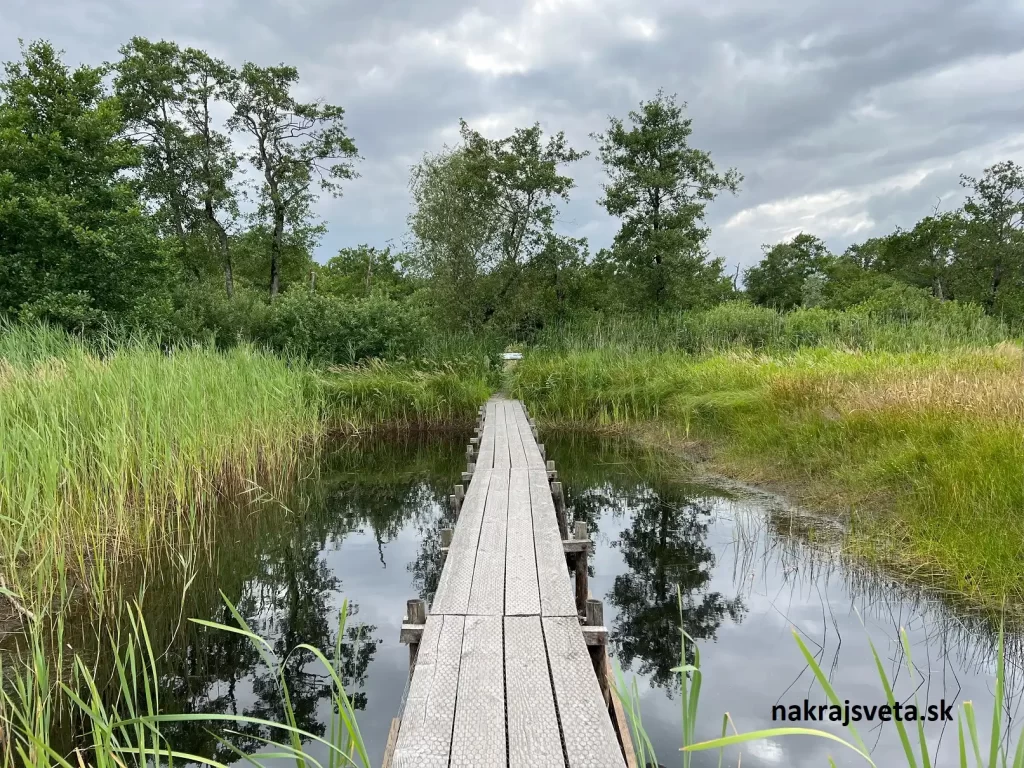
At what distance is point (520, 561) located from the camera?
3.67 metres

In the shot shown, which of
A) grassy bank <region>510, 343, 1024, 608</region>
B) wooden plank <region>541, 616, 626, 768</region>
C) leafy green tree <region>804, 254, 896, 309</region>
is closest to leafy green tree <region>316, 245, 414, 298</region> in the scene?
leafy green tree <region>804, 254, 896, 309</region>

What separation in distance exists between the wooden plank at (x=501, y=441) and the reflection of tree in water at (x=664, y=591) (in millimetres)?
1492

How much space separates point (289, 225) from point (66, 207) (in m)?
10.9

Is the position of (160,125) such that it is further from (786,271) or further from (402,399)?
(786,271)

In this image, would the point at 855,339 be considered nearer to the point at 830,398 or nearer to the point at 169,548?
the point at 830,398

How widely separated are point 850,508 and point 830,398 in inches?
95.6

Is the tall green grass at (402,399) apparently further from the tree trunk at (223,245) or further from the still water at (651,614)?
the tree trunk at (223,245)

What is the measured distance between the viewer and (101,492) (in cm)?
412

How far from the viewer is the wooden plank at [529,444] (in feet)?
20.6

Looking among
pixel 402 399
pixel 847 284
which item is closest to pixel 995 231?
pixel 847 284

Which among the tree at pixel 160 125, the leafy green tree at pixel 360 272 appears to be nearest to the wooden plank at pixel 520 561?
the tree at pixel 160 125

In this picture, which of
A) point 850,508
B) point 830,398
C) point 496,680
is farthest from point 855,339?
point 496,680

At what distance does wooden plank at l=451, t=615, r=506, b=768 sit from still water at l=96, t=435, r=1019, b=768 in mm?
655

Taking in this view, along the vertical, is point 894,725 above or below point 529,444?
below
